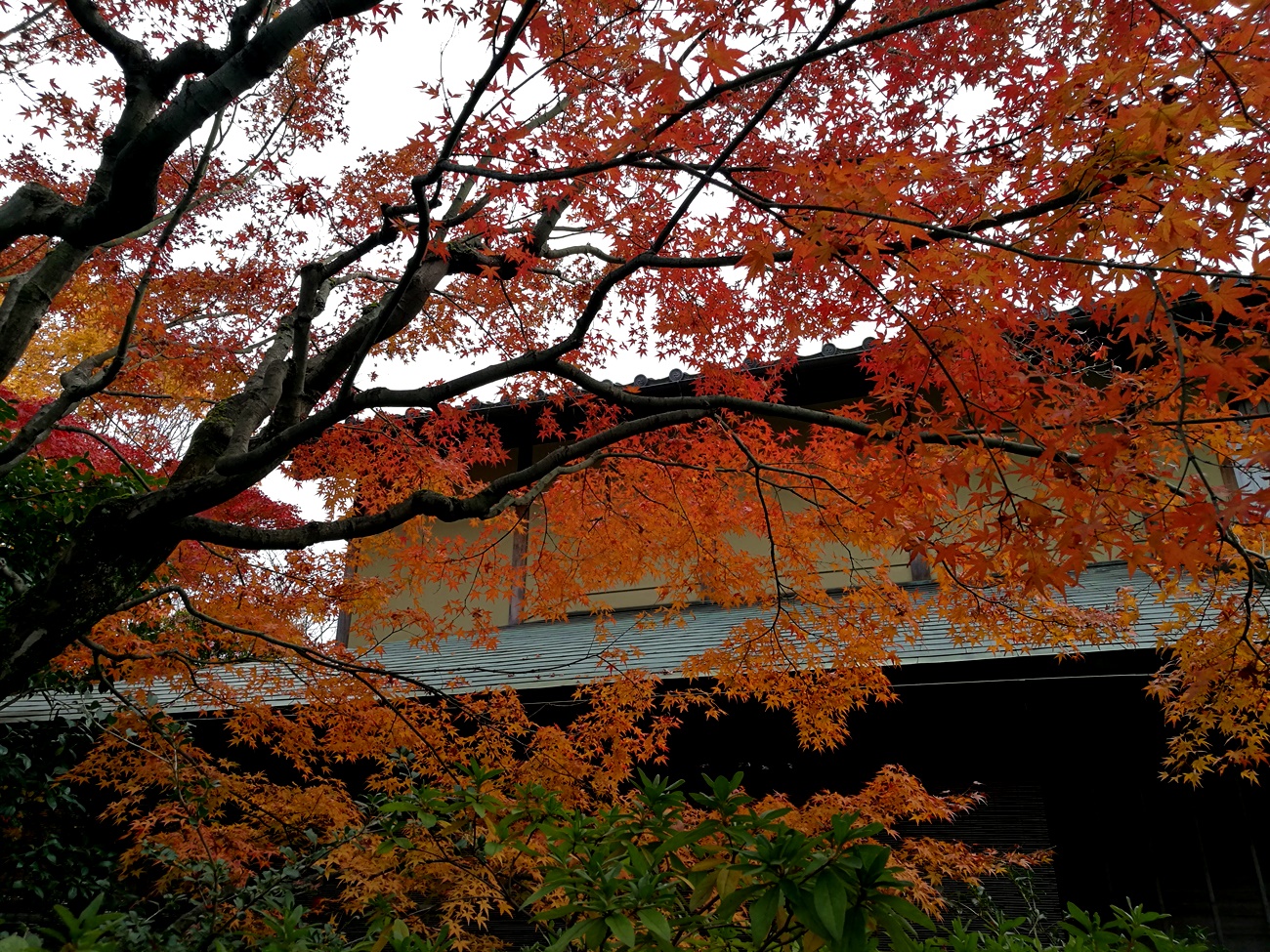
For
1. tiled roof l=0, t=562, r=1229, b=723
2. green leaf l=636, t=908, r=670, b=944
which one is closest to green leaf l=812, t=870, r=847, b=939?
green leaf l=636, t=908, r=670, b=944

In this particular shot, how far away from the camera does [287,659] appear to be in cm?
539

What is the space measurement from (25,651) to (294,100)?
4.51 m

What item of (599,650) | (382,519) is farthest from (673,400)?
(599,650)

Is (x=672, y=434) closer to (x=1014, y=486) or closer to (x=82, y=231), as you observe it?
(x=1014, y=486)

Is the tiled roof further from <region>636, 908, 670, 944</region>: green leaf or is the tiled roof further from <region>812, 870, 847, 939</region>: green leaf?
<region>812, 870, 847, 939</region>: green leaf

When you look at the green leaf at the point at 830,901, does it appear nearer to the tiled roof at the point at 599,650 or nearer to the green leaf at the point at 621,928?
→ the green leaf at the point at 621,928

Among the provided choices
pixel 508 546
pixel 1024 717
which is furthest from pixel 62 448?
pixel 1024 717

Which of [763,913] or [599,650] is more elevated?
[599,650]

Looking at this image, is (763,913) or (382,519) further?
(382,519)

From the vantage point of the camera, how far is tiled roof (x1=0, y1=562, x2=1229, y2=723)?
5.68 m

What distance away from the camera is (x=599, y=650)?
713cm

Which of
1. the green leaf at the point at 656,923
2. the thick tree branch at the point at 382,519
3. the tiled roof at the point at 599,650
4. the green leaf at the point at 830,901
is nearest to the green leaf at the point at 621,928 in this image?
the green leaf at the point at 656,923

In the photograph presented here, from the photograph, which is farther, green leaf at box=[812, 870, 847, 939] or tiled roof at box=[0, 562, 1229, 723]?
tiled roof at box=[0, 562, 1229, 723]

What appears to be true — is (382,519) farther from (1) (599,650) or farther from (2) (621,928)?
(1) (599,650)
